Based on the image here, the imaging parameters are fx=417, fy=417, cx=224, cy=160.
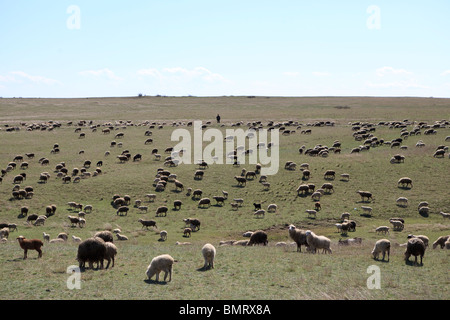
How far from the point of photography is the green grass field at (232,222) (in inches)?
541

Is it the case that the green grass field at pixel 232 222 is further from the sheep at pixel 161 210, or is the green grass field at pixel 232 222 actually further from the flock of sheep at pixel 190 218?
the sheep at pixel 161 210

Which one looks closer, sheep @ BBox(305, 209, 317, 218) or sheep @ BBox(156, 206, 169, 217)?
sheep @ BBox(305, 209, 317, 218)

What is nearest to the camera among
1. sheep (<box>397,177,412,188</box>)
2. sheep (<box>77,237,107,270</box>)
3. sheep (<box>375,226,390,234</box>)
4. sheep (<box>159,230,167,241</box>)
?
sheep (<box>77,237,107,270</box>)

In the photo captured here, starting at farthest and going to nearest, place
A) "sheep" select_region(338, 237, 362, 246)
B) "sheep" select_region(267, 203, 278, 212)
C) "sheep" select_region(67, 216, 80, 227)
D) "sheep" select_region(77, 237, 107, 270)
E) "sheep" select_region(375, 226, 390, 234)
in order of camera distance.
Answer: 1. "sheep" select_region(267, 203, 278, 212)
2. "sheep" select_region(67, 216, 80, 227)
3. "sheep" select_region(375, 226, 390, 234)
4. "sheep" select_region(338, 237, 362, 246)
5. "sheep" select_region(77, 237, 107, 270)

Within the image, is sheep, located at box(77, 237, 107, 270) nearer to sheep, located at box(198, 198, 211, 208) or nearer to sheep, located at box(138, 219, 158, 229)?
sheep, located at box(138, 219, 158, 229)

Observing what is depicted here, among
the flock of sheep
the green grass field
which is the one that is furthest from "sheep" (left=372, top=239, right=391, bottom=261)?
the green grass field

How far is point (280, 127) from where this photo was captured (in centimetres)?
7419

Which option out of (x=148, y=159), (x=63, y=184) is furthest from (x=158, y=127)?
(x=63, y=184)

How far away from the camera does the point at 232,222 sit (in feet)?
99.3

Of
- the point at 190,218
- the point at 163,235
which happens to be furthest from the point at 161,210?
the point at 163,235

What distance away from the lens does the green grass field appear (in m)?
13.7

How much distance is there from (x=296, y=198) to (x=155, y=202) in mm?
11994

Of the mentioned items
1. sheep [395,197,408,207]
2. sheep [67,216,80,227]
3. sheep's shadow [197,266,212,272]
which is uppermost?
sheep's shadow [197,266,212,272]

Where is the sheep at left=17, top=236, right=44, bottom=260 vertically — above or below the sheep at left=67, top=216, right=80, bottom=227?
above
